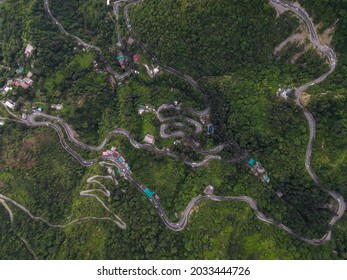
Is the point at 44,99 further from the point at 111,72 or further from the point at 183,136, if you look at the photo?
the point at 183,136

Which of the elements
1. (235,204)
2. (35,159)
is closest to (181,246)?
(235,204)

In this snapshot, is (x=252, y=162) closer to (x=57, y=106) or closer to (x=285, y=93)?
(x=285, y=93)

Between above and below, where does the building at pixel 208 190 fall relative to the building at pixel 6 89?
above

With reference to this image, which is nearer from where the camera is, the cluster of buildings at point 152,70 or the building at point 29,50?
the building at point 29,50

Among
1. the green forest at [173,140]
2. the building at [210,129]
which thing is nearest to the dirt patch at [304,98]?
the green forest at [173,140]

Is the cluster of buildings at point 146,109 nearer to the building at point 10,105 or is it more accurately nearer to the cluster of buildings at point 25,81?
the cluster of buildings at point 25,81

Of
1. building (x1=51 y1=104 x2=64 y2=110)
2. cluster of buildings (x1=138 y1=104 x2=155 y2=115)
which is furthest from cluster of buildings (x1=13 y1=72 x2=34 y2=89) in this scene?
cluster of buildings (x1=138 y1=104 x2=155 y2=115)
